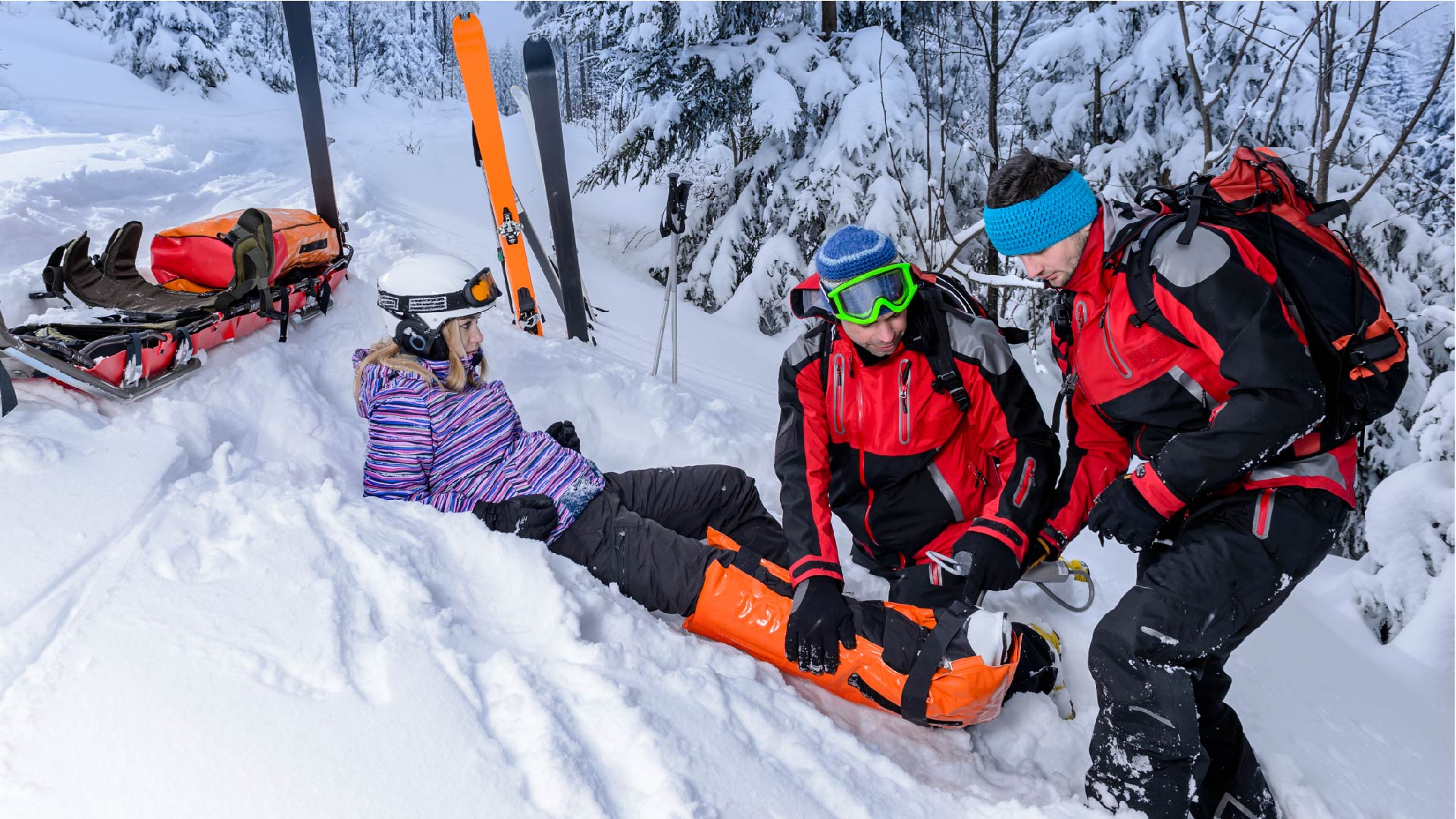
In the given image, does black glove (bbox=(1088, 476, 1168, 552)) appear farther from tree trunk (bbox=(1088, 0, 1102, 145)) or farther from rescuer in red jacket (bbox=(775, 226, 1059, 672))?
tree trunk (bbox=(1088, 0, 1102, 145))

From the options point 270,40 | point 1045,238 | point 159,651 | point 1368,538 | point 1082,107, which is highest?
point 270,40

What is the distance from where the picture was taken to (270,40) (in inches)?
1203

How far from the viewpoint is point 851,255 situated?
2.46 metres

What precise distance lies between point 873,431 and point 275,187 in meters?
7.95

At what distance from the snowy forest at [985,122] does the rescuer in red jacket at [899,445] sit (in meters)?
3.37

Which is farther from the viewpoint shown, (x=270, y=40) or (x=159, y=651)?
(x=270, y=40)

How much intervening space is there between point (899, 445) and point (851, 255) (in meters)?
0.74

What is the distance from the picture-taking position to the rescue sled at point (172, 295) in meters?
2.85

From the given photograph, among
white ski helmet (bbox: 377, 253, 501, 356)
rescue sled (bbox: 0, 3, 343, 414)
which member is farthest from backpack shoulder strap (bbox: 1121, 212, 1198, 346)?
rescue sled (bbox: 0, 3, 343, 414)

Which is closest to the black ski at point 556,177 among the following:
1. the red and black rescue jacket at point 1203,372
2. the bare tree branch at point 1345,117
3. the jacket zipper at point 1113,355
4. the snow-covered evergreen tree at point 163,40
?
the red and black rescue jacket at point 1203,372

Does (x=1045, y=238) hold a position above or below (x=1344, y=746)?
above

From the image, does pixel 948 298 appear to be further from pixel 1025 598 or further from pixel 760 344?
pixel 760 344

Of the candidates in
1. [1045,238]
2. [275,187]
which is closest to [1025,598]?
[1045,238]

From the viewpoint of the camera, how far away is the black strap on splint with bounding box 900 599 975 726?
2.31 m
